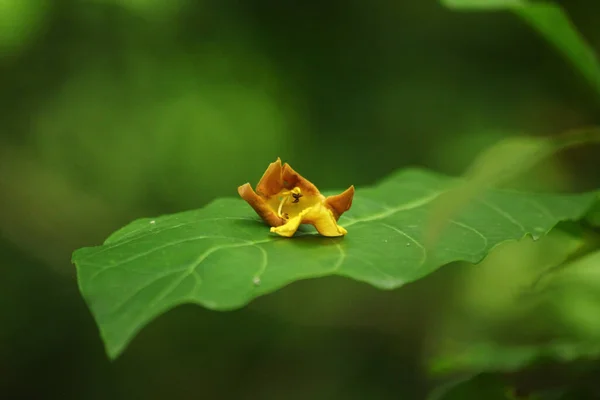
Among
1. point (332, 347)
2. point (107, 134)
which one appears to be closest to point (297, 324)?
point (332, 347)

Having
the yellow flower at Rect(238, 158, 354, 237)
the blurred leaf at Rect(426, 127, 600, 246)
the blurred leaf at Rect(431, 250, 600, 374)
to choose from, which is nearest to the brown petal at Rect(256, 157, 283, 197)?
the yellow flower at Rect(238, 158, 354, 237)

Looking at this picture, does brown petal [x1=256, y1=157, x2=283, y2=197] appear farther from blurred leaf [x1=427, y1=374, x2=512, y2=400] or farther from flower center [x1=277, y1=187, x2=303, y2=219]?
blurred leaf [x1=427, y1=374, x2=512, y2=400]

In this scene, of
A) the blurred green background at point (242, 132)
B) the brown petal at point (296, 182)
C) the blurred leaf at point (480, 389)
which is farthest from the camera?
the blurred green background at point (242, 132)

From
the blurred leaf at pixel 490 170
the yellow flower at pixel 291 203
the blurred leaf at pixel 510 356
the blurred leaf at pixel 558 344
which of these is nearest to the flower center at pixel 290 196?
the yellow flower at pixel 291 203

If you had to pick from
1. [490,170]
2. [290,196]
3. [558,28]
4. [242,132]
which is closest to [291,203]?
[290,196]

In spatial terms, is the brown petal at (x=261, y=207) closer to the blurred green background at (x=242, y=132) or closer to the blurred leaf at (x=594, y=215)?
the blurred leaf at (x=594, y=215)

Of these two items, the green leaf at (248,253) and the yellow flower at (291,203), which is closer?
the green leaf at (248,253)

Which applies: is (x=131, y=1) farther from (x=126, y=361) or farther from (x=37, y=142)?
(x=126, y=361)
